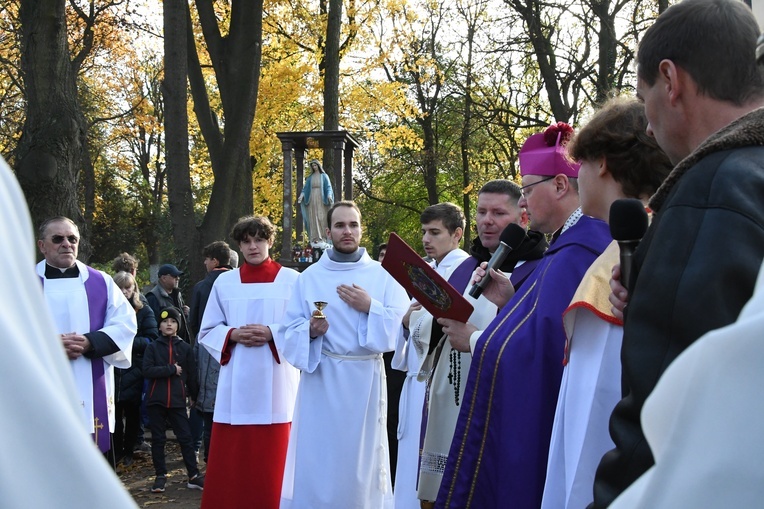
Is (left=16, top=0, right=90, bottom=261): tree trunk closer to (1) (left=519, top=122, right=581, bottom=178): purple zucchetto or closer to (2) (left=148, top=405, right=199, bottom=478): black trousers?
(2) (left=148, top=405, right=199, bottom=478): black trousers

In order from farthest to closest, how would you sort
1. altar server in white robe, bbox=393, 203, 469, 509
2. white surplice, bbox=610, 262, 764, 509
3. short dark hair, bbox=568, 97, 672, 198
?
1. altar server in white robe, bbox=393, 203, 469, 509
2. short dark hair, bbox=568, 97, 672, 198
3. white surplice, bbox=610, 262, 764, 509

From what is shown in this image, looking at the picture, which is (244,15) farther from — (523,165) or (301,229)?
(523,165)

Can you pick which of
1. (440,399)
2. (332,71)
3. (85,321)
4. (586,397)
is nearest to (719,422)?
(586,397)

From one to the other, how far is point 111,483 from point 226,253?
28.4 feet

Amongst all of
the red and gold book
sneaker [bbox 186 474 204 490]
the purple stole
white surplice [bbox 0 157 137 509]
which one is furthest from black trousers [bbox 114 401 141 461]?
white surplice [bbox 0 157 137 509]

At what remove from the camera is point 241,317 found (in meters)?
7.14

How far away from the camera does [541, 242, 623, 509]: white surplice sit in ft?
8.29

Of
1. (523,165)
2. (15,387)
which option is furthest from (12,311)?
(523,165)

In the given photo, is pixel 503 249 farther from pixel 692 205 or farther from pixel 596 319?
pixel 692 205

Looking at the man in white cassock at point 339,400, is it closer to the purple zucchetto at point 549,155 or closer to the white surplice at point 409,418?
the white surplice at point 409,418

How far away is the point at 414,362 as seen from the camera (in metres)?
6.13

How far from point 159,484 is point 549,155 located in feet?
20.5

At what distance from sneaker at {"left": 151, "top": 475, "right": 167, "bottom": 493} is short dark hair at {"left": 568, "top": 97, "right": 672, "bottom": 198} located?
6796mm

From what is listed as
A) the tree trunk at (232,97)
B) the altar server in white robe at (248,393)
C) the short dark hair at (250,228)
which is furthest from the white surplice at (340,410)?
the tree trunk at (232,97)
